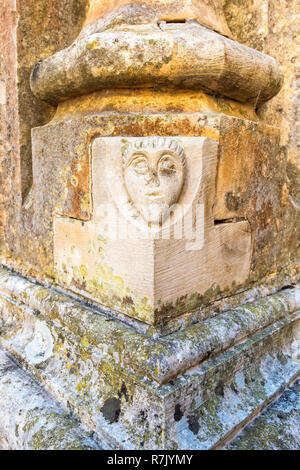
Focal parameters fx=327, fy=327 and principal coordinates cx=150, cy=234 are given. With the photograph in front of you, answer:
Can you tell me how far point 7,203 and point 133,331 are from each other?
1.29 m

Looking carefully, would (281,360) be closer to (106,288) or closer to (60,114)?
(106,288)

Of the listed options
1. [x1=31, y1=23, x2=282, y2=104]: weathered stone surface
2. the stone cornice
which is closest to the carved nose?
[x1=31, y1=23, x2=282, y2=104]: weathered stone surface

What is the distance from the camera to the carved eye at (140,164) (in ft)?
3.63

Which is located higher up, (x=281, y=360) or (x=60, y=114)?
(x=60, y=114)

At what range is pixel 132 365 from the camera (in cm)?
107

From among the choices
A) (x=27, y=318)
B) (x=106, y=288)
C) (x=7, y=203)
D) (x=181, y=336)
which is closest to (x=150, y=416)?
(x=181, y=336)

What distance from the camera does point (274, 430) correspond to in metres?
1.14

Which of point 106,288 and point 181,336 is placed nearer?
point 181,336

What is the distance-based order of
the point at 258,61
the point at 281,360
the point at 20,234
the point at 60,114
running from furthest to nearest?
1. the point at 20,234
2. the point at 60,114
3. the point at 281,360
4. the point at 258,61

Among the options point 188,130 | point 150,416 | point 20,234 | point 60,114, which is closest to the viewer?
point 150,416

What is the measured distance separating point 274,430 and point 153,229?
82cm

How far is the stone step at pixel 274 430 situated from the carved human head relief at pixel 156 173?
78 centimetres

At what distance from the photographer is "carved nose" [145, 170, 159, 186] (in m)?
1.09

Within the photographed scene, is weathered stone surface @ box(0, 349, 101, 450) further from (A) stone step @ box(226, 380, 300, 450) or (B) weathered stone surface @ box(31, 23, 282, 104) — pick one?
(B) weathered stone surface @ box(31, 23, 282, 104)
